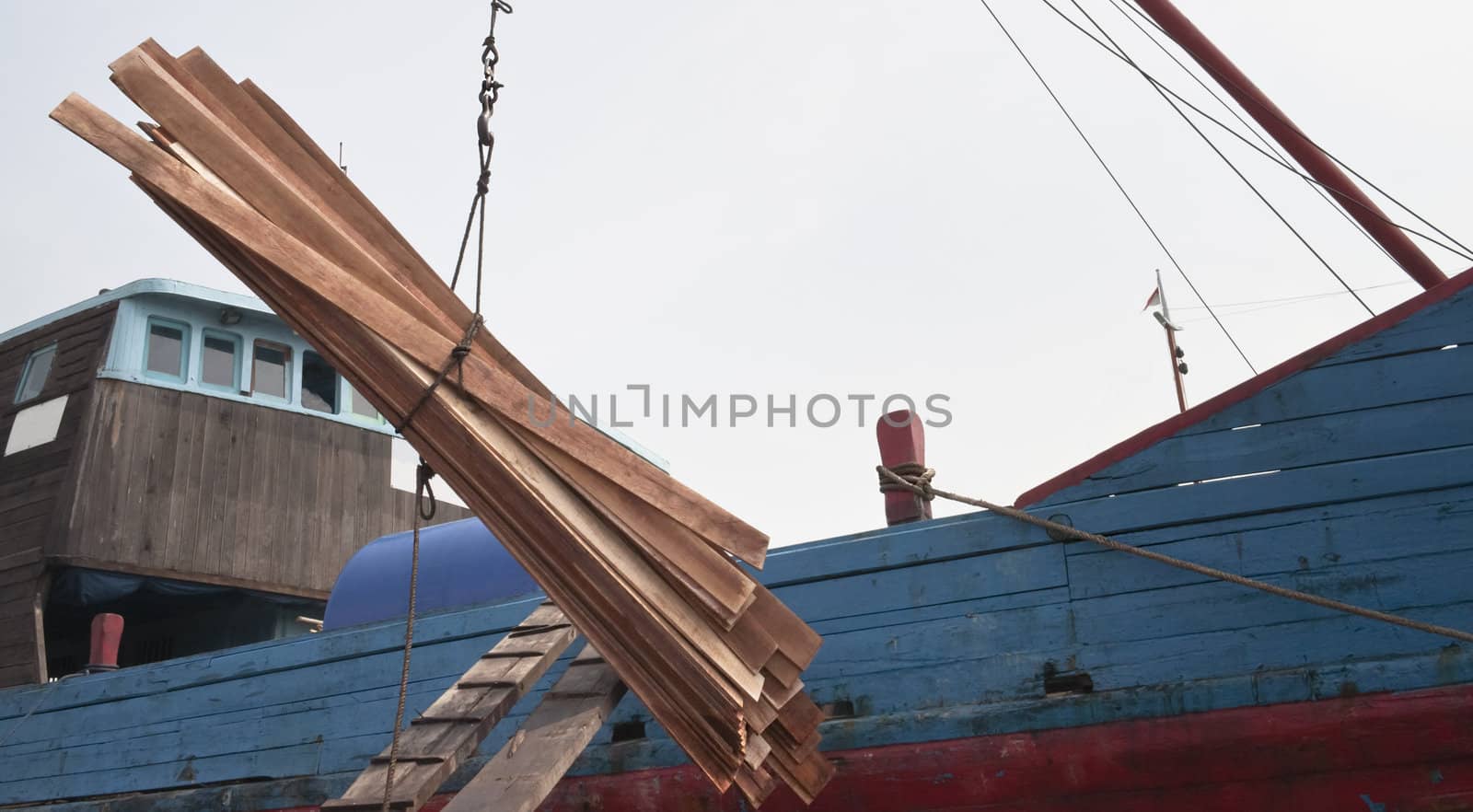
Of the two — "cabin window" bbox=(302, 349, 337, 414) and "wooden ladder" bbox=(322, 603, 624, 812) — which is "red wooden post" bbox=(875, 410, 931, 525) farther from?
"cabin window" bbox=(302, 349, 337, 414)

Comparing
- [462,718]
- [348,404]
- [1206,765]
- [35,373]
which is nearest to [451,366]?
[462,718]

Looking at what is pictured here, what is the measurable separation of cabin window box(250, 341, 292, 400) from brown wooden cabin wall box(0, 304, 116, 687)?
1.28 m

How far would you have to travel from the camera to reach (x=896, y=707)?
16.5 ft

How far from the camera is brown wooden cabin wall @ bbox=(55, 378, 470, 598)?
9758 mm

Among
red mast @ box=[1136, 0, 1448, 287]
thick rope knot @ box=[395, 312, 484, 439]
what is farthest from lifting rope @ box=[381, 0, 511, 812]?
red mast @ box=[1136, 0, 1448, 287]

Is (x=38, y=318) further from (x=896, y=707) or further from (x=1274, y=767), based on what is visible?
(x=1274, y=767)

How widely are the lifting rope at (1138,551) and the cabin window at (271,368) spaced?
24.7ft

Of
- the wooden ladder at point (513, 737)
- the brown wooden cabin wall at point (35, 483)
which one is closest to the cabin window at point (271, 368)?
the brown wooden cabin wall at point (35, 483)

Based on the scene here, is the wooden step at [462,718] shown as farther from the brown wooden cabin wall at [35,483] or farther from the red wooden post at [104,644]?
the brown wooden cabin wall at [35,483]

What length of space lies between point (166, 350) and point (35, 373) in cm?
132

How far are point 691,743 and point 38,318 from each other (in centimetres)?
966

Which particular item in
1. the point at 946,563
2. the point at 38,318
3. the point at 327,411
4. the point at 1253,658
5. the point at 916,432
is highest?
the point at 38,318

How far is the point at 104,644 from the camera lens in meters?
8.84

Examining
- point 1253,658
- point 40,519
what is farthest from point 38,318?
point 1253,658
